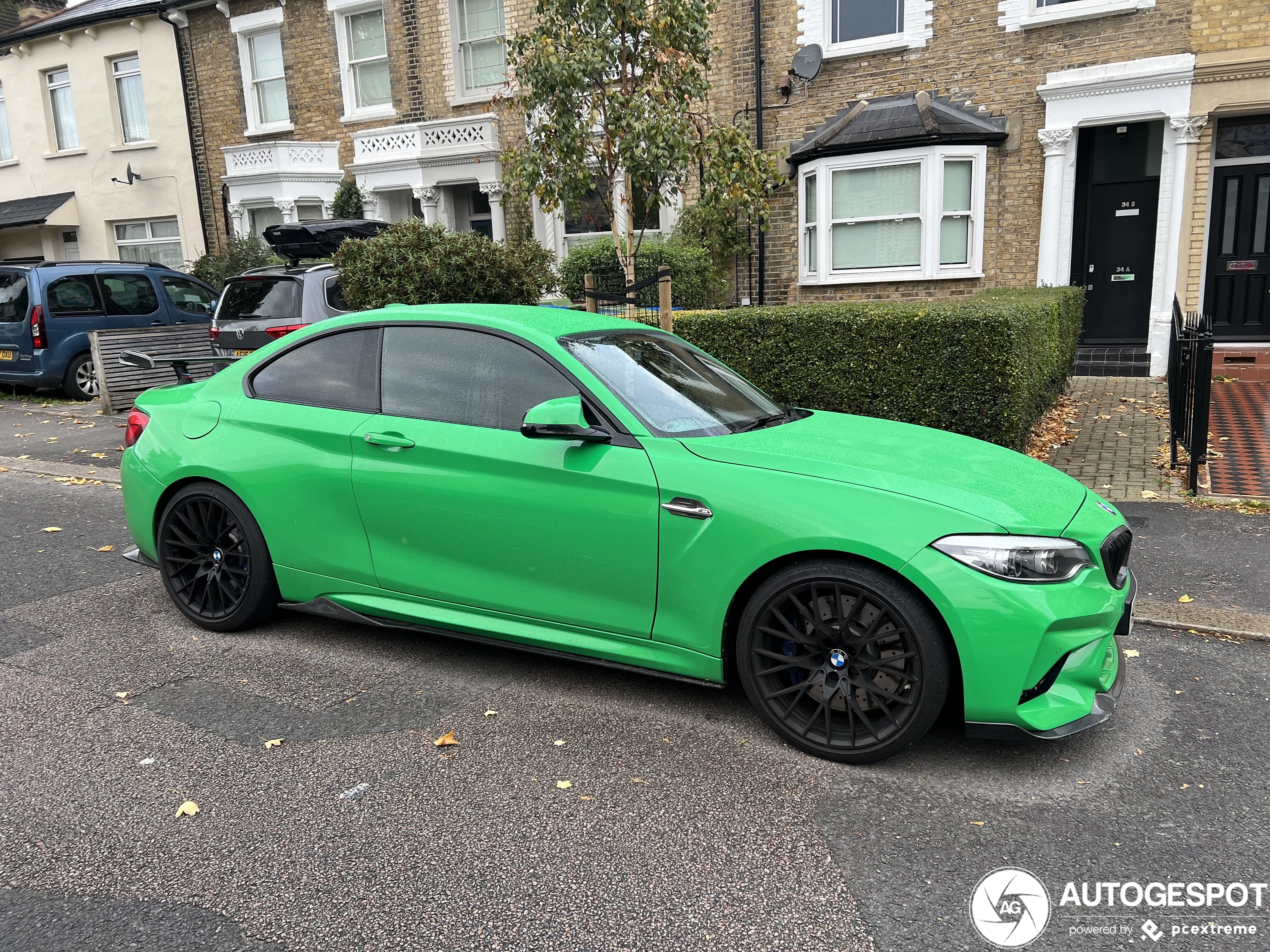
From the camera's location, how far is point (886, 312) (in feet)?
25.5

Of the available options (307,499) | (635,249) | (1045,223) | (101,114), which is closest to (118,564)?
(307,499)

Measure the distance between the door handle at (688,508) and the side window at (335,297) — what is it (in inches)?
276

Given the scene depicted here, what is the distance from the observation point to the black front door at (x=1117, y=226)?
44.8 ft

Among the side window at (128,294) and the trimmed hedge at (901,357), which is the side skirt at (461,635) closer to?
the trimmed hedge at (901,357)

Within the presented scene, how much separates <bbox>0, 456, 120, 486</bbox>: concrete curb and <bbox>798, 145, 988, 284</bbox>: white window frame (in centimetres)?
1087

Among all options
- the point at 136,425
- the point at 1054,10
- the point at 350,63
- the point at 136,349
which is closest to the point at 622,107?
the point at 136,425

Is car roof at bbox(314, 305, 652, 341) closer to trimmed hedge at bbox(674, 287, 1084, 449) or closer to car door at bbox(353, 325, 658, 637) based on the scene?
car door at bbox(353, 325, 658, 637)

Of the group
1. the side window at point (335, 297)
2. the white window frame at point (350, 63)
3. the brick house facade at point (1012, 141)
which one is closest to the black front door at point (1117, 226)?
the brick house facade at point (1012, 141)

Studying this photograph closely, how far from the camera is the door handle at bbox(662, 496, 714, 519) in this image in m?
3.52

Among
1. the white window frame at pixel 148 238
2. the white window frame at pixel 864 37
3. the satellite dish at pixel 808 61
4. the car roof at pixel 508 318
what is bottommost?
the car roof at pixel 508 318

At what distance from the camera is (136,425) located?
16.6 ft

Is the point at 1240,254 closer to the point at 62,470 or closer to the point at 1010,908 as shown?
the point at 1010,908

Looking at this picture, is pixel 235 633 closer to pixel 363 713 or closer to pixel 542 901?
pixel 363 713

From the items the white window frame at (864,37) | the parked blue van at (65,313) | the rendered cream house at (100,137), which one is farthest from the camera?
the rendered cream house at (100,137)
